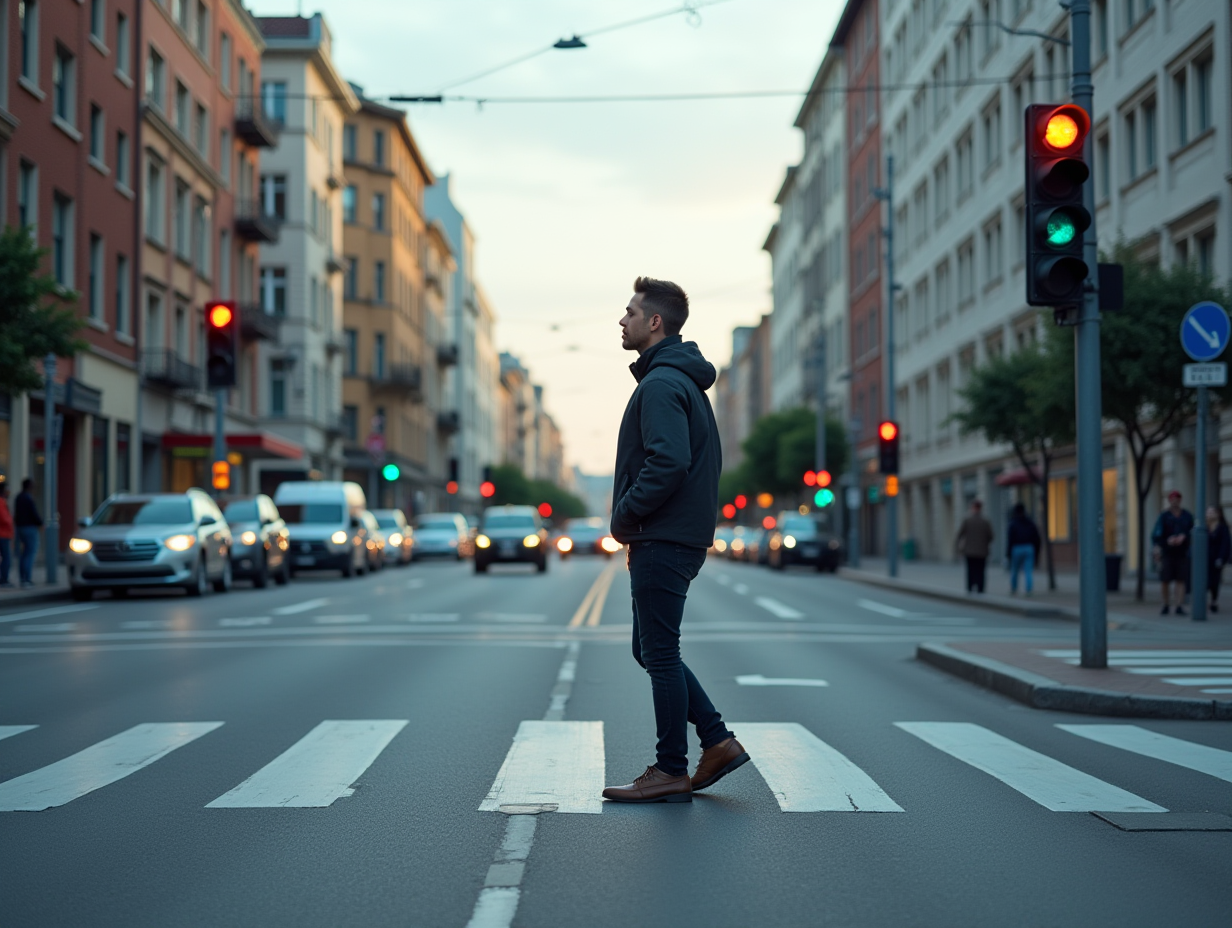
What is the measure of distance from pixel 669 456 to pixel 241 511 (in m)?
25.0

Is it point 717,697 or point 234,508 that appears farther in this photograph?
point 234,508

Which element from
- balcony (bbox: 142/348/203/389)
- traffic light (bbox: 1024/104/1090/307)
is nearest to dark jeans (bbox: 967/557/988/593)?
traffic light (bbox: 1024/104/1090/307)

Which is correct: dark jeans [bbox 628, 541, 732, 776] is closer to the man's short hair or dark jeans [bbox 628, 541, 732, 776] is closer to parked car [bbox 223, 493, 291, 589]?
the man's short hair

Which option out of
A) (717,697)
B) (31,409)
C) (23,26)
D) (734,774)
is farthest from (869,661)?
(23,26)

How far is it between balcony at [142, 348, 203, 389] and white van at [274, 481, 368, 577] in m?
4.92

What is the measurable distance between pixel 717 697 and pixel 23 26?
26699 mm

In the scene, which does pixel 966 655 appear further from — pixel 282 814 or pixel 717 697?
pixel 282 814

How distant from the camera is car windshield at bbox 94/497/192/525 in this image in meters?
24.5

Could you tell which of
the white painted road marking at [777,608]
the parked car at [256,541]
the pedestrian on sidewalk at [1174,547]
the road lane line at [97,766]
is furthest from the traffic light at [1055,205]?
the parked car at [256,541]

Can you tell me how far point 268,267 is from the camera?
6181 cm

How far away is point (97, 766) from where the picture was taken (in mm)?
7387

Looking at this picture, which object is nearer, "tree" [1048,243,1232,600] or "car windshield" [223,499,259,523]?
"tree" [1048,243,1232,600]

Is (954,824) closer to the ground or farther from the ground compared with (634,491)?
closer to the ground

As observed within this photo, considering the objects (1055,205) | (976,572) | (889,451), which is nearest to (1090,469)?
(1055,205)
